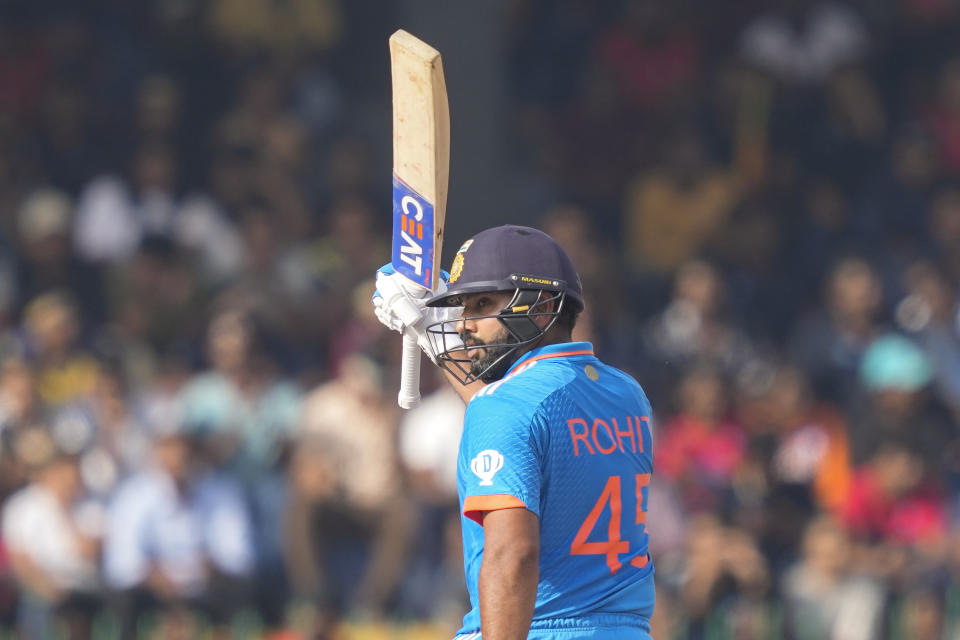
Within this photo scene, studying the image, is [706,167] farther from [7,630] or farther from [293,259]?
[7,630]

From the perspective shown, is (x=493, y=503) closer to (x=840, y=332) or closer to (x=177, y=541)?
(x=177, y=541)

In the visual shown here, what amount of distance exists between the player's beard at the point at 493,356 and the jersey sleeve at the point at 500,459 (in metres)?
0.25

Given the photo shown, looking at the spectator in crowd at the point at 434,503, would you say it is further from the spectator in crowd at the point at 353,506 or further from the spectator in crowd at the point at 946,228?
the spectator in crowd at the point at 946,228

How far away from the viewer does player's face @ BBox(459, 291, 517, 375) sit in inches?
141

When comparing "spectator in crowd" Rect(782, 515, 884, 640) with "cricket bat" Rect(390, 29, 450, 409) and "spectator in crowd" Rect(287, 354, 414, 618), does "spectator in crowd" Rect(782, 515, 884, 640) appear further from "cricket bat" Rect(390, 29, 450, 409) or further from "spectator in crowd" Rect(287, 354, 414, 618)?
"cricket bat" Rect(390, 29, 450, 409)

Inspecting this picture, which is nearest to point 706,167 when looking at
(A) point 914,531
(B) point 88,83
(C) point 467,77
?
(C) point 467,77

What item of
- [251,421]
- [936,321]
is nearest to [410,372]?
[251,421]

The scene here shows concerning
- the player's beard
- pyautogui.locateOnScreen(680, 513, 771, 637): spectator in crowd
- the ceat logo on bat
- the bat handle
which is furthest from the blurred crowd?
the player's beard

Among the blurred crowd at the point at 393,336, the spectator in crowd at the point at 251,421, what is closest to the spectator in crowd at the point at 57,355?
the blurred crowd at the point at 393,336

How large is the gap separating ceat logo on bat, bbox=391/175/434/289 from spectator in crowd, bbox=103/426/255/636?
459 cm

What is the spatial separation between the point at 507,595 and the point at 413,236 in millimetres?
1242

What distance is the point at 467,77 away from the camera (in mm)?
11805

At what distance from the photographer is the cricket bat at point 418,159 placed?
12.9ft

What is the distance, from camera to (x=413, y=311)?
398cm
